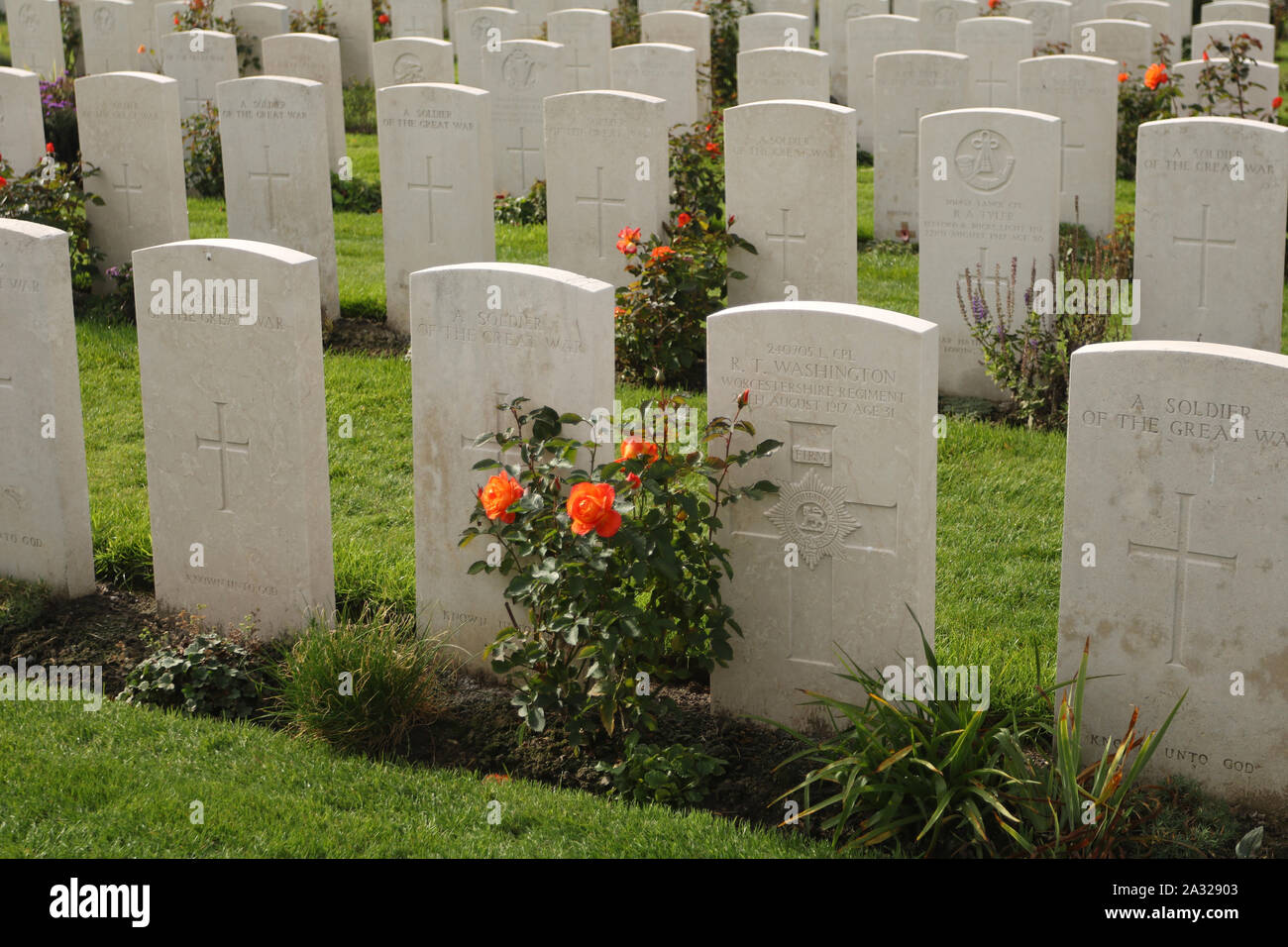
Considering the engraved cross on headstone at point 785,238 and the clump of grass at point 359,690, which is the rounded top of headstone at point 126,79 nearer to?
the engraved cross on headstone at point 785,238

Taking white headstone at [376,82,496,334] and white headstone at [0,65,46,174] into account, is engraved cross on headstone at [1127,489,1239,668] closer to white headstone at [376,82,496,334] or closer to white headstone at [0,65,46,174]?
white headstone at [376,82,496,334]

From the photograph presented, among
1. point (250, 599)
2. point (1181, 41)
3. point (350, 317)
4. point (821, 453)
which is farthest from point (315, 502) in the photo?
point (1181, 41)

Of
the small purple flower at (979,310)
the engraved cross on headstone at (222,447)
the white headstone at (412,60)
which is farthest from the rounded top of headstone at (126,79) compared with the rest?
the small purple flower at (979,310)

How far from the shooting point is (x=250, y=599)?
5.57 meters

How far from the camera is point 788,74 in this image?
11.8 m

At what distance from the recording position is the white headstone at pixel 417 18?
637 inches

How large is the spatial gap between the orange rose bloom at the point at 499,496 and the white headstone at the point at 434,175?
14.5 ft

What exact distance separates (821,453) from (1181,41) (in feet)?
51.7

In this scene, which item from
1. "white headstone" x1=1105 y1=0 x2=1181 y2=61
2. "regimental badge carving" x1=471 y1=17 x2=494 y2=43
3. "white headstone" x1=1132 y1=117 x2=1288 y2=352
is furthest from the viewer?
"white headstone" x1=1105 y1=0 x2=1181 y2=61

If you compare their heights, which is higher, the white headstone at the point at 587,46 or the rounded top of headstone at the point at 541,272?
the white headstone at the point at 587,46

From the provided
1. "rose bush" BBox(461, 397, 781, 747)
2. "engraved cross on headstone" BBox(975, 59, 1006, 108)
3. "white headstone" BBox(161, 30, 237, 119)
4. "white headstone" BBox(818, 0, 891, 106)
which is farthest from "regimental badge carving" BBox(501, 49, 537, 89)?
"rose bush" BBox(461, 397, 781, 747)

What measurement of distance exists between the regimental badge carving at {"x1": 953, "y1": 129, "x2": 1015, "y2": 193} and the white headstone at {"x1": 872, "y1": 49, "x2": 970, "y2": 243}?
3344 mm

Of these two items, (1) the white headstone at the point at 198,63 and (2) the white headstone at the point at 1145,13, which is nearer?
(1) the white headstone at the point at 198,63

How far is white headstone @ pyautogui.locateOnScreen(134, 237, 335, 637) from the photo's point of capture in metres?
5.24
